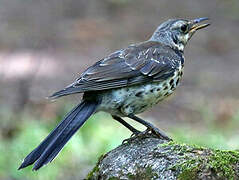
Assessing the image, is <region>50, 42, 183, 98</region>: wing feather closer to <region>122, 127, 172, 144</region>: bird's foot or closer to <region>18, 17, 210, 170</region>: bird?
<region>18, 17, 210, 170</region>: bird

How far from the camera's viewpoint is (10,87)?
12734mm

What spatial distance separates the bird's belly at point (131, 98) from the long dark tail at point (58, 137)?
0.54ft

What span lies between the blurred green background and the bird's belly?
8.11 feet

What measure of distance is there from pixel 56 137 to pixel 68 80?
Answer: 7.45m

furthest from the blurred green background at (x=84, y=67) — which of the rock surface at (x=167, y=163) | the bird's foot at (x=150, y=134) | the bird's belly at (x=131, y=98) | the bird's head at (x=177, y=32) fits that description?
the rock surface at (x=167, y=163)

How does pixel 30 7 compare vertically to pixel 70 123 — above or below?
below

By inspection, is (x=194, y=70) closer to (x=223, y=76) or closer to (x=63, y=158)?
(x=223, y=76)

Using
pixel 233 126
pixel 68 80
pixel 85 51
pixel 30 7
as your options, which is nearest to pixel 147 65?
pixel 233 126

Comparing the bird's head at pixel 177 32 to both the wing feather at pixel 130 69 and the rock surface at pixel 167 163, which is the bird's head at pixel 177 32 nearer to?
the wing feather at pixel 130 69

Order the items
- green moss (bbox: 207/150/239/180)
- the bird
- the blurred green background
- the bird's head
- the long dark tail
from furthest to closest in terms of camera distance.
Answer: the blurred green background, the bird's head, the bird, the long dark tail, green moss (bbox: 207/150/239/180)

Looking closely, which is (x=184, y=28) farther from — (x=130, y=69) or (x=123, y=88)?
(x=123, y=88)

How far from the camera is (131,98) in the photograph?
625 centimetres

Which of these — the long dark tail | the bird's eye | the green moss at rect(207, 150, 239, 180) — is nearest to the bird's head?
the bird's eye

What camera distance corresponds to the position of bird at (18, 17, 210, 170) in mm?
5750
